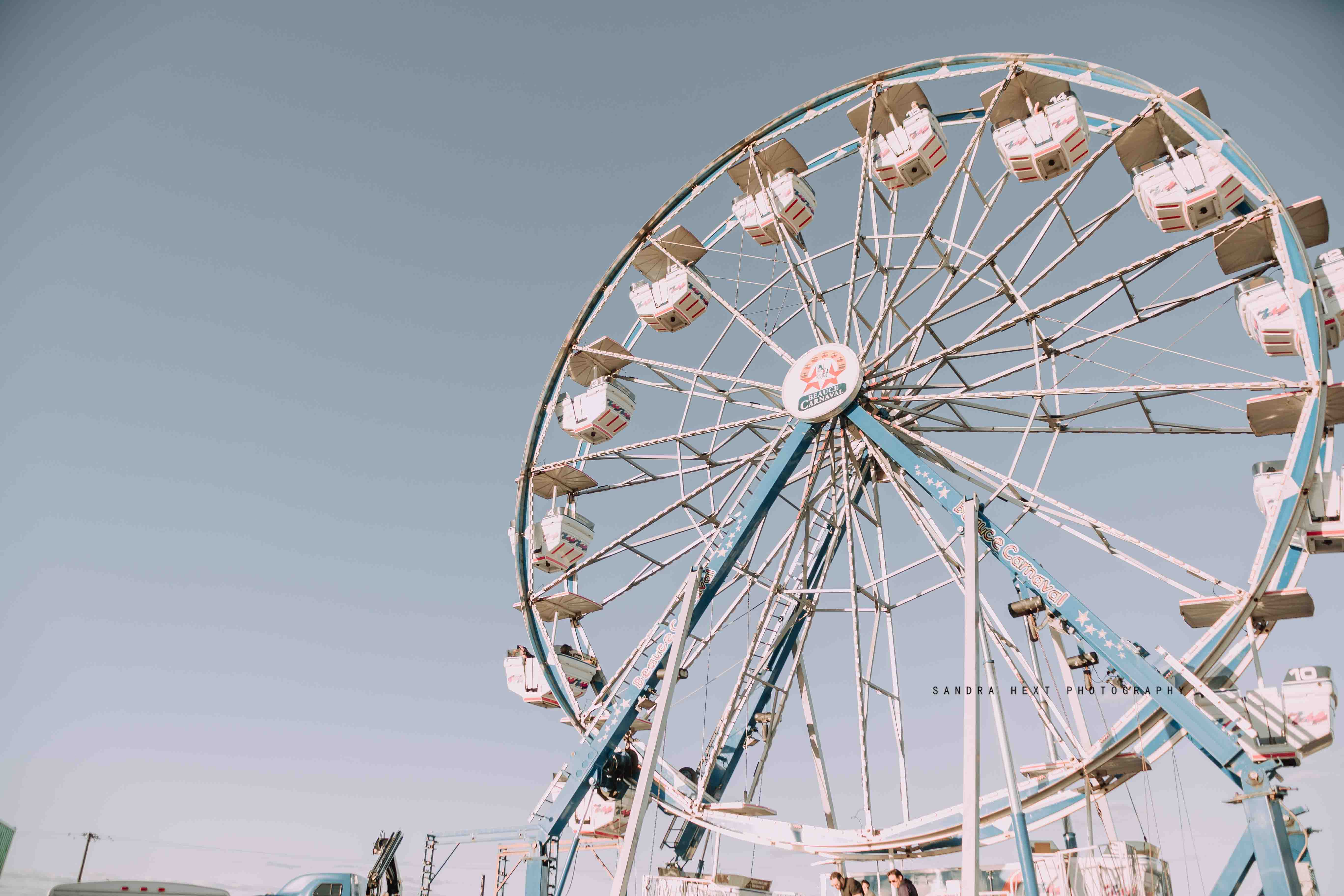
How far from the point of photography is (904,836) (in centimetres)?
1538

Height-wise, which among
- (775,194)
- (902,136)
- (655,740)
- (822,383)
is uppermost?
(775,194)

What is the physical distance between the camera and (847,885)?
1272 centimetres

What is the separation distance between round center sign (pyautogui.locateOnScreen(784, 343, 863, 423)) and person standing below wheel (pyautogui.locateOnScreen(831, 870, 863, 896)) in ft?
25.6

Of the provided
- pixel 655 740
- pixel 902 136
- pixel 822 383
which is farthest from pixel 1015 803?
pixel 902 136

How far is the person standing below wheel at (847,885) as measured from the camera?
12305mm

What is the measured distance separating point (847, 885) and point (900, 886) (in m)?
0.90

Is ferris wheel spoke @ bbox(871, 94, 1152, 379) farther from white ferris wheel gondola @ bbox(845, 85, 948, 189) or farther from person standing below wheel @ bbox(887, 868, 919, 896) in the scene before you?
person standing below wheel @ bbox(887, 868, 919, 896)

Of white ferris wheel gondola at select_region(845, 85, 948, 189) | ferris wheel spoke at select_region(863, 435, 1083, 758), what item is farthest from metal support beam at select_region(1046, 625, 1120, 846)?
white ferris wheel gondola at select_region(845, 85, 948, 189)

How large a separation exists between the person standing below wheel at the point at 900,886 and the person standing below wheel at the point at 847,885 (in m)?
0.51

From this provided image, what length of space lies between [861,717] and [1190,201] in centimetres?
1056

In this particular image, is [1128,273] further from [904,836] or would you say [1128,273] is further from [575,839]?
[575,839]

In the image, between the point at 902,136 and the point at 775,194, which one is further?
the point at 775,194

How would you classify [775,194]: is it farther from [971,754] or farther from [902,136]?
[971,754]

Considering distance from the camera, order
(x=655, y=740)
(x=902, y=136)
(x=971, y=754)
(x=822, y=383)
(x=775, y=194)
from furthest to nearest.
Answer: (x=775, y=194) < (x=902, y=136) < (x=822, y=383) < (x=655, y=740) < (x=971, y=754)
